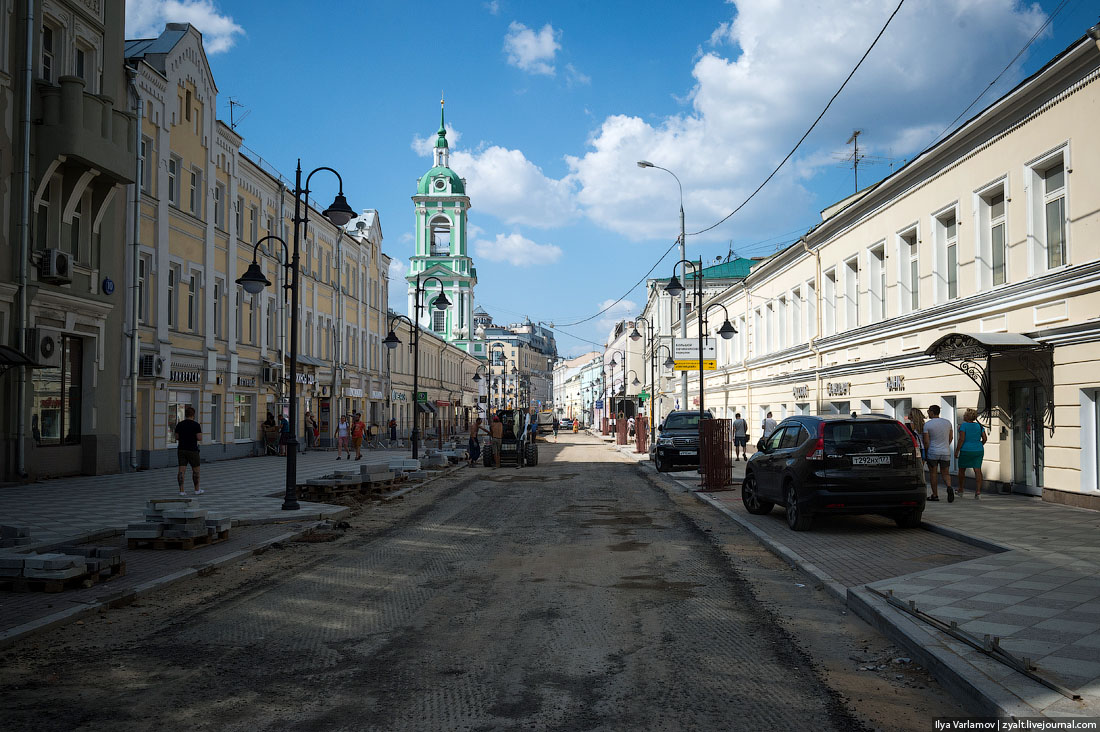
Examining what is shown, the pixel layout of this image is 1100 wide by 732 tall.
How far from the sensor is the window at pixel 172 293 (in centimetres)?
2672

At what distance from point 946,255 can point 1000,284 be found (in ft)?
8.09

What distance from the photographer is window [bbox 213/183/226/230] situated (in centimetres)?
2994

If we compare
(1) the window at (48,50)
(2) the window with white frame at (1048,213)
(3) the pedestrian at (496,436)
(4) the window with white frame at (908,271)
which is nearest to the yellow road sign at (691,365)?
(3) the pedestrian at (496,436)

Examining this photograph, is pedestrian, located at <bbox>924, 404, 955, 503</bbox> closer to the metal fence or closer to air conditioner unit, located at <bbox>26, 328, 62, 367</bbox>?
the metal fence

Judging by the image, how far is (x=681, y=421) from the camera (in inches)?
1057

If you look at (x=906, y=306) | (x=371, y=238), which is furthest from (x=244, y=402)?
(x=906, y=306)

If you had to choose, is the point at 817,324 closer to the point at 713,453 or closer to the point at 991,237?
the point at 713,453

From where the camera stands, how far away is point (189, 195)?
91.1ft

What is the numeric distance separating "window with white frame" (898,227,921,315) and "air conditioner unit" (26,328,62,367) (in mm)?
20147

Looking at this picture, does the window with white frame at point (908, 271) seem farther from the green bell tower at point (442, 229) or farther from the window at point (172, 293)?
the green bell tower at point (442, 229)

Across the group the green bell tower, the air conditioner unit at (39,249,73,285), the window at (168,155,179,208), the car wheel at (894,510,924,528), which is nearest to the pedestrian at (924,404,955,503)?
the car wheel at (894,510,924,528)

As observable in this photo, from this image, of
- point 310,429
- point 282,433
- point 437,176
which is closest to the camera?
point 282,433

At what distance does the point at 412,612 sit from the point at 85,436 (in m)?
17.9

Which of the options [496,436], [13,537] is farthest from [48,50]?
[496,436]
